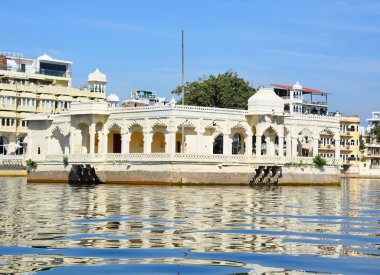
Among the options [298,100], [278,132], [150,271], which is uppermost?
[298,100]

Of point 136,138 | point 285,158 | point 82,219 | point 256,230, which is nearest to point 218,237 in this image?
point 256,230

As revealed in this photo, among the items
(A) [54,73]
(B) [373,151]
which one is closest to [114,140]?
(A) [54,73]

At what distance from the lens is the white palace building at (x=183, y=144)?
164 ft

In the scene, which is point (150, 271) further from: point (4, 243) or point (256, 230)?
point (256, 230)

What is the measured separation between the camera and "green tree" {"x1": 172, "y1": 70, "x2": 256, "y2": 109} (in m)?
73.5

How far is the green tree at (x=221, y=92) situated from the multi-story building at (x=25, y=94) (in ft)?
37.3

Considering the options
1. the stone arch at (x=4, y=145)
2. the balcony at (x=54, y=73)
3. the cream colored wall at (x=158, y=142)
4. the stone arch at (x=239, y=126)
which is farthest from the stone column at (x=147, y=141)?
the balcony at (x=54, y=73)

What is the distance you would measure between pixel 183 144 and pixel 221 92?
74.3 ft

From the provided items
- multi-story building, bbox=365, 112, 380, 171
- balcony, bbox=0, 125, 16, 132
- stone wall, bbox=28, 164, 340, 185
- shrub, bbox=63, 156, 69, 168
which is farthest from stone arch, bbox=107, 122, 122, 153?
multi-story building, bbox=365, 112, 380, 171

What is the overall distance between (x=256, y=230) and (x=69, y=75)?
8602 cm

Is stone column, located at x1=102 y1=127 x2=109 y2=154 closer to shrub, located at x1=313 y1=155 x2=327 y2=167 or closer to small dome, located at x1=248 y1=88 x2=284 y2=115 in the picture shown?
small dome, located at x1=248 y1=88 x2=284 y2=115

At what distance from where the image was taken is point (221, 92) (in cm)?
7394

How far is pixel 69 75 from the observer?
9875cm

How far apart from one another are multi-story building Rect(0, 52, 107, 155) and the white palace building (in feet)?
74.2
